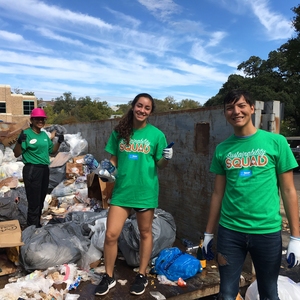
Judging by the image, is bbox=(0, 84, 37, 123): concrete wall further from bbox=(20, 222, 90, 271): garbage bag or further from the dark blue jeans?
the dark blue jeans

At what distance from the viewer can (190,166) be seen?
3.88 m

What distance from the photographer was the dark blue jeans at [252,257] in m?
1.71

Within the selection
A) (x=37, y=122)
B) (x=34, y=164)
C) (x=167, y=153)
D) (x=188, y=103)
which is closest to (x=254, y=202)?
(x=167, y=153)

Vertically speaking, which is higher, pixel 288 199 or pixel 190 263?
pixel 288 199

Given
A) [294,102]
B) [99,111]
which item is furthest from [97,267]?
[99,111]

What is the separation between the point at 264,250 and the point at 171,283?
1302mm

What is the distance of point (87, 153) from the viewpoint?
314 inches

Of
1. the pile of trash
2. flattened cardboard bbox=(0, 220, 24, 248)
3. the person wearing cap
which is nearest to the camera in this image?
Result: the pile of trash

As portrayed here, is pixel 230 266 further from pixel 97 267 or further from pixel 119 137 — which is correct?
pixel 97 267

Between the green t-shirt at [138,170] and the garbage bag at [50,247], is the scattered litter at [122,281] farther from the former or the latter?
the green t-shirt at [138,170]

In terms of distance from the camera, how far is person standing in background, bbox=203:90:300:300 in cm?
172

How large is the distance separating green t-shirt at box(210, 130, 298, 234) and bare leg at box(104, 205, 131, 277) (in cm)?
101

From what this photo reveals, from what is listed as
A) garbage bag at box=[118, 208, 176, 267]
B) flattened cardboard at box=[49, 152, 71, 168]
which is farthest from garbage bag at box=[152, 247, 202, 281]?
flattened cardboard at box=[49, 152, 71, 168]

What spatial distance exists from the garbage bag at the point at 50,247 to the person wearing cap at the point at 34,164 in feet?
1.74
